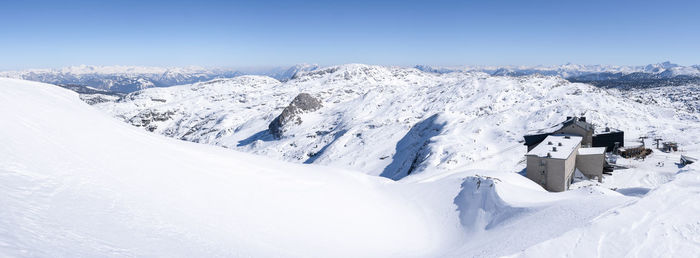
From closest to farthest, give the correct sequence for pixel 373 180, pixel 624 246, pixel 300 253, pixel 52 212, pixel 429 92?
pixel 52 212 → pixel 624 246 → pixel 300 253 → pixel 373 180 → pixel 429 92

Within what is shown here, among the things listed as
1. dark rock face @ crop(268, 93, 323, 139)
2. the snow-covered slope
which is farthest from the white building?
dark rock face @ crop(268, 93, 323, 139)

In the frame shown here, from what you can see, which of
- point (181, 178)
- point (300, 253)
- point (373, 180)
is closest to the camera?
point (300, 253)

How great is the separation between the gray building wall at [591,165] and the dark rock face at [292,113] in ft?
315

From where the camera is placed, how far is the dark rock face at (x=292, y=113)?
123294 mm

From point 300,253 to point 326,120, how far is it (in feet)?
380

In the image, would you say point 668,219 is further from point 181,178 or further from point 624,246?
point 181,178

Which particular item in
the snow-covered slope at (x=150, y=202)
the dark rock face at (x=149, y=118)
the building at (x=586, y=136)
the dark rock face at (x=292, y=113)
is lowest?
the dark rock face at (x=149, y=118)

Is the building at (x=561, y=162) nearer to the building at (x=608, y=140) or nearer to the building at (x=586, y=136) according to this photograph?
the building at (x=586, y=136)

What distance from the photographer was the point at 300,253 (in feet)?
37.2

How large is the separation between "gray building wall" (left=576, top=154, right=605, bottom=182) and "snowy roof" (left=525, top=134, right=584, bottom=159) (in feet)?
6.31

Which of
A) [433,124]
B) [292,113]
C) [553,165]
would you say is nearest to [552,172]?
[553,165]

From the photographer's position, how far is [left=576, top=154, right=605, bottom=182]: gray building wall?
121ft

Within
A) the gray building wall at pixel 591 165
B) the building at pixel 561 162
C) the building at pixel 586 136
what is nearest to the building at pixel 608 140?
the building at pixel 586 136

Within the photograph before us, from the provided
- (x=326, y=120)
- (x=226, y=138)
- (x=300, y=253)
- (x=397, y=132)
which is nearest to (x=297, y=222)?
(x=300, y=253)
